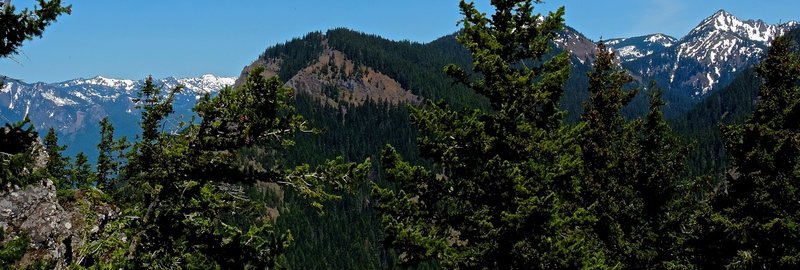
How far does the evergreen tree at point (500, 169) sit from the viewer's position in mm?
15430

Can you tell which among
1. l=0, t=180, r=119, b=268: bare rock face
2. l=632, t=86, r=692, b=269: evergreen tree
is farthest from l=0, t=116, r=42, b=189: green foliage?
l=632, t=86, r=692, b=269: evergreen tree

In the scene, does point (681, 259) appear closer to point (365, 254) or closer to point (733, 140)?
point (733, 140)

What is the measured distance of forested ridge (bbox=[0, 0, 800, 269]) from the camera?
11.4 m

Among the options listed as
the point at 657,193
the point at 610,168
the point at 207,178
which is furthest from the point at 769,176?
the point at 207,178

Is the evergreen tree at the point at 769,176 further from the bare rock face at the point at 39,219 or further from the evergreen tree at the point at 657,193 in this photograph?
the bare rock face at the point at 39,219

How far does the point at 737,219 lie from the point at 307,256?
137 meters

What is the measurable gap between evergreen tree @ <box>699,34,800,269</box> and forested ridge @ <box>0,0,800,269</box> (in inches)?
2.0

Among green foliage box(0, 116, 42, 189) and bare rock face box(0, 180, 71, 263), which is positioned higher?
green foliage box(0, 116, 42, 189)

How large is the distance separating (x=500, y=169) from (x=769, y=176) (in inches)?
430

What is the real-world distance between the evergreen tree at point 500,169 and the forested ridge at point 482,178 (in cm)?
5

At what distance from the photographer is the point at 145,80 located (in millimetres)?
12117

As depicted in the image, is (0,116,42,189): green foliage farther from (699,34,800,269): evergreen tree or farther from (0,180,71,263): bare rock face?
(699,34,800,269): evergreen tree

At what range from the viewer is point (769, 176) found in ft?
67.0

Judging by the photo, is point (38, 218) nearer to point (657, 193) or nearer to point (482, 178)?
point (482, 178)
